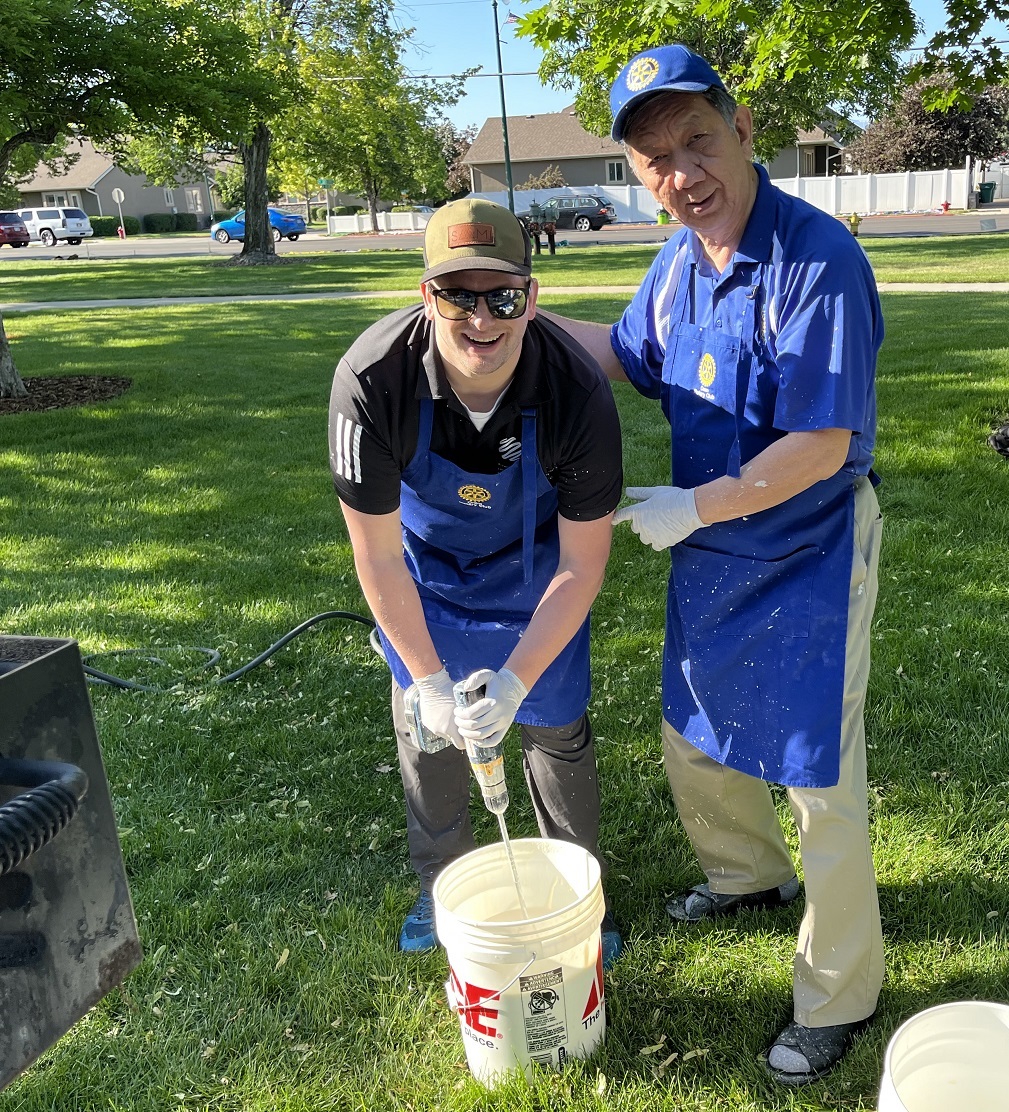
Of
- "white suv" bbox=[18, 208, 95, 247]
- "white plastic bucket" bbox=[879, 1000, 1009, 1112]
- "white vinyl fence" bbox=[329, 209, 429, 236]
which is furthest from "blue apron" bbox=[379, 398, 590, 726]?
"white vinyl fence" bbox=[329, 209, 429, 236]

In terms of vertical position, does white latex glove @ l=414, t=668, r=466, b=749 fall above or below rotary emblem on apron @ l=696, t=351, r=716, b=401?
below

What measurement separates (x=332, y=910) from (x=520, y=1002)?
83cm

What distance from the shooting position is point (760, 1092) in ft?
6.88

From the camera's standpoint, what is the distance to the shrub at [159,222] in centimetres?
5677

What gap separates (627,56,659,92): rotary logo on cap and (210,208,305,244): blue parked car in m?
35.9

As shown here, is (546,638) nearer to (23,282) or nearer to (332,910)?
(332,910)

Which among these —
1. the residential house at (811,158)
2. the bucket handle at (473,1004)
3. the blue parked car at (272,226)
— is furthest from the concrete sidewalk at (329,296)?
the residential house at (811,158)

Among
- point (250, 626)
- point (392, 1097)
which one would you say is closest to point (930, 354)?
point (250, 626)

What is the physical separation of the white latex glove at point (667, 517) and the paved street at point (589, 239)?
76.6 feet

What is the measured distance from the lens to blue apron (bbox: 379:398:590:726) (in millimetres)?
2221

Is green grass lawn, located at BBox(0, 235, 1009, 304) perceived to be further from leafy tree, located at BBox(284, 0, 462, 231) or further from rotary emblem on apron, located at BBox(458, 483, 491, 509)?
rotary emblem on apron, located at BBox(458, 483, 491, 509)

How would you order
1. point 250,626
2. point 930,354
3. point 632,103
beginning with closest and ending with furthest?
1. point 632,103
2. point 250,626
3. point 930,354

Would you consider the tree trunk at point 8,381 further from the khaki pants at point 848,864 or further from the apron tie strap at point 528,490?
the khaki pants at point 848,864

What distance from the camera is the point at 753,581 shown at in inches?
83.4
